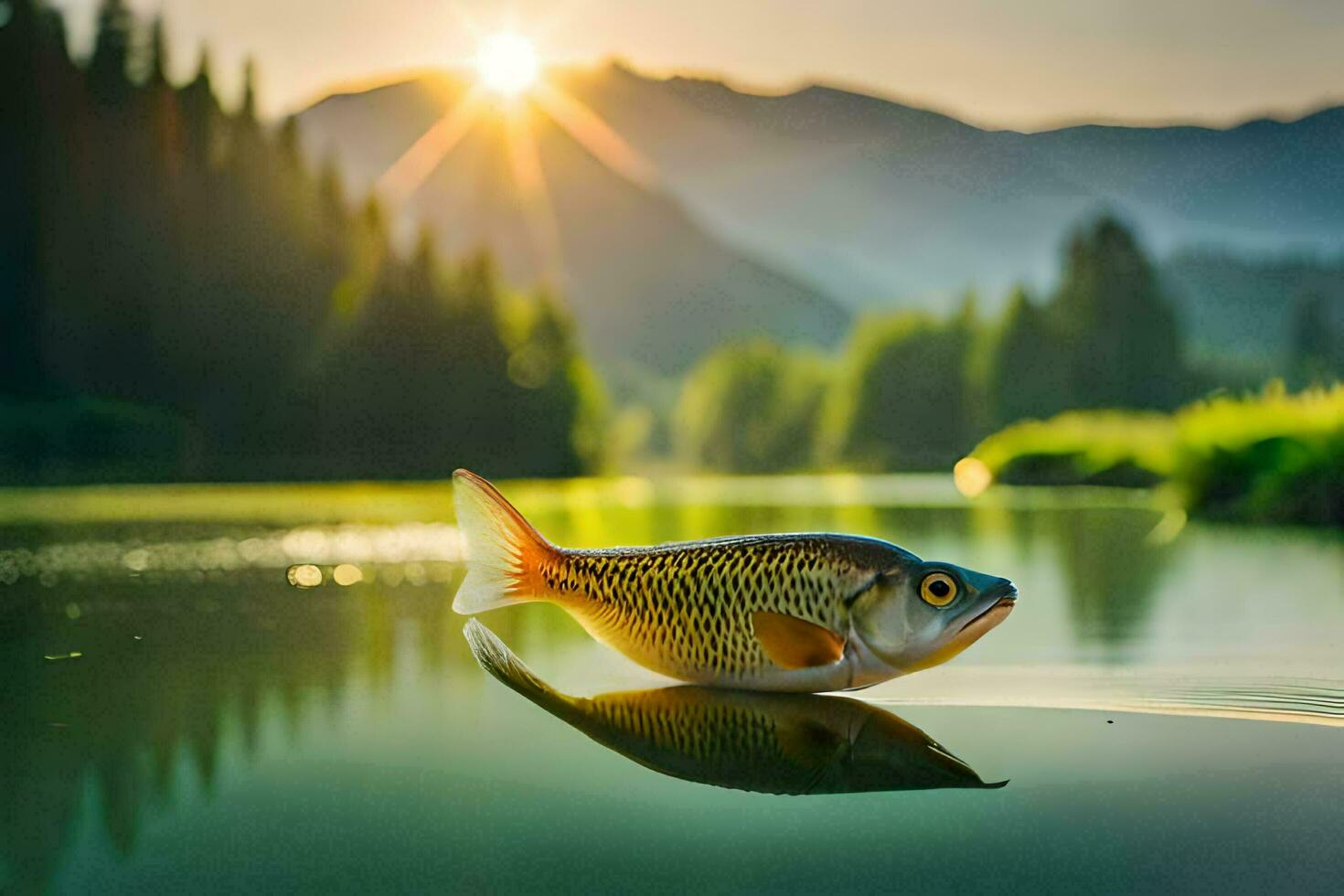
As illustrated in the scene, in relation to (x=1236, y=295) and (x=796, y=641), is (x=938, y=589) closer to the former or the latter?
(x=796, y=641)

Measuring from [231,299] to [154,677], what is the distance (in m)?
49.0

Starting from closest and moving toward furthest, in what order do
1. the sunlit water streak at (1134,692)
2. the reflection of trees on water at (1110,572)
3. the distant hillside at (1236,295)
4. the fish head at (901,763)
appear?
the fish head at (901,763) → the sunlit water streak at (1134,692) → the reflection of trees on water at (1110,572) → the distant hillside at (1236,295)

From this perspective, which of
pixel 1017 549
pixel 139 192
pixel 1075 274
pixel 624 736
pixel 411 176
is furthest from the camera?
pixel 411 176

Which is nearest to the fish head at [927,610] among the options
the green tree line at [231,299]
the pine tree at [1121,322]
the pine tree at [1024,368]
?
the green tree line at [231,299]

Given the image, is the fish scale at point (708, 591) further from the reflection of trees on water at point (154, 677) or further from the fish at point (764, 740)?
the reflection of trees on water at point (154, 677)

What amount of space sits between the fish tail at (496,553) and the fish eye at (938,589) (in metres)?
0.79

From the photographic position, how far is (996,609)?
2488 millimetres

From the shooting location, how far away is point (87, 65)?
5378 cm

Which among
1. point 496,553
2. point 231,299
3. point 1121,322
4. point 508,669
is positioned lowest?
point 508,669

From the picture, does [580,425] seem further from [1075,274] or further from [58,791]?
[58,791]

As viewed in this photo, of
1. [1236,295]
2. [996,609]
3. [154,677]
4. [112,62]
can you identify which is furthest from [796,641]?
[1236,295]

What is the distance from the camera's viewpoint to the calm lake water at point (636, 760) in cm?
166

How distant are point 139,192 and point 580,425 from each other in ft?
60.5

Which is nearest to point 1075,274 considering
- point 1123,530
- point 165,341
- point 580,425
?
point 580,425
